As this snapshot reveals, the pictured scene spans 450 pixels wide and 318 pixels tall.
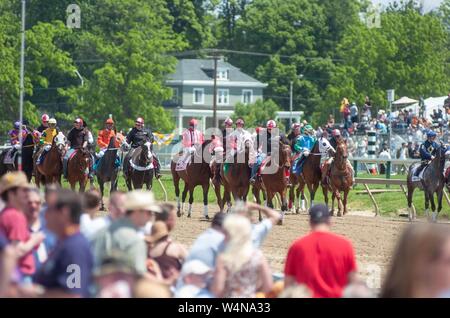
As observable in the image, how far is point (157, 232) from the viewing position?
12.0 meters

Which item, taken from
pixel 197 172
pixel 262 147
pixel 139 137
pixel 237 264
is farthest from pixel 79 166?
pixel 237 264

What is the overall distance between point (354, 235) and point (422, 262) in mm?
18196

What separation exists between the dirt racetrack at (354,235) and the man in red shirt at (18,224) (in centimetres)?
523

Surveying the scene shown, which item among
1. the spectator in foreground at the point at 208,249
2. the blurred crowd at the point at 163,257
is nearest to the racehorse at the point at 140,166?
the blurred crowd at the point at 163,257

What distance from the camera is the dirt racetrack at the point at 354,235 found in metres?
18.7

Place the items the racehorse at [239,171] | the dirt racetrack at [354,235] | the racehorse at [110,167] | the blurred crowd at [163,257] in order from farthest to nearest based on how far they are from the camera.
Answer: the racehorse at [110,167] < the racehorse at [239,171] < the dirt racetrack at [354,235] < the blurred crowd at [163,257]

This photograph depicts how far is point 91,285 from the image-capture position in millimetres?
8766

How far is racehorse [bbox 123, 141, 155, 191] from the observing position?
30.8m

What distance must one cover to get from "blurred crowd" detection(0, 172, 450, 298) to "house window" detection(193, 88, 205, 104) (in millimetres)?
97717

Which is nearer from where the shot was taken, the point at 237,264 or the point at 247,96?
the point at 237,264

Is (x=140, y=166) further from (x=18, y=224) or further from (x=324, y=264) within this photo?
(x=324, y=264)

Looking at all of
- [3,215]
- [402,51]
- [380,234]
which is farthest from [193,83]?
[3,215]

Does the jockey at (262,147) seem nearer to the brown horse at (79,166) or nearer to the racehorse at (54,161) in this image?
the brown horse at (79,166)
